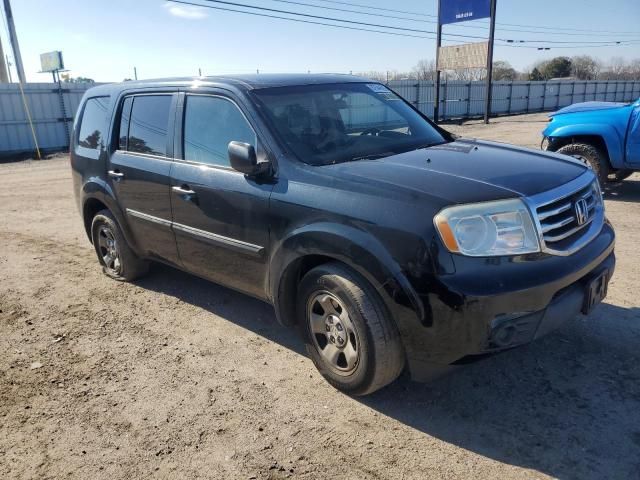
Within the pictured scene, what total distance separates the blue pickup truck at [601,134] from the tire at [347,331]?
19.1 feet

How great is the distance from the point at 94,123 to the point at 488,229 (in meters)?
4.18

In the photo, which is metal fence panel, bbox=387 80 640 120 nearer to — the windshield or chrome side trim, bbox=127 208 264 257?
the windshield

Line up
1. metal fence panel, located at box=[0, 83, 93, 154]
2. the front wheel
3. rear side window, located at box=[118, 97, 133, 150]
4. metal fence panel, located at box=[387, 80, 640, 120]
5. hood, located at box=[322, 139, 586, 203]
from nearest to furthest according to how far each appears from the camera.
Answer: hood, located at box=[322, 139, 586, 203] < rear side window, located at box=[118, 97, 133, 150] < the front wheel < metal fence panel, located at box=[0, 83, 93, 154] < metal fence panel, located at box=[387, 80, 640, 120]

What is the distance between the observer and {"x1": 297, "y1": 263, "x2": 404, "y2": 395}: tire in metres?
2.88

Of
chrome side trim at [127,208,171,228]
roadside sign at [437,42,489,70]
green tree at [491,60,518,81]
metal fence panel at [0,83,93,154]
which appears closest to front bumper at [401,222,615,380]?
chrome side trim at [127,208,171,228]

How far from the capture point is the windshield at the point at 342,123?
3.51 metres

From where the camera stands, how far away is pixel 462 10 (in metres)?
23.3

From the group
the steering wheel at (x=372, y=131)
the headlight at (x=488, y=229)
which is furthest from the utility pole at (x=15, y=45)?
the headlight at (x=488, y=229)

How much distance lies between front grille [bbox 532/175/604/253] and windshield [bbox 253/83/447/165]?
43.9 inches

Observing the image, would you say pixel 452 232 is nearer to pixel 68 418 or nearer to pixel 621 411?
pixel 621 411

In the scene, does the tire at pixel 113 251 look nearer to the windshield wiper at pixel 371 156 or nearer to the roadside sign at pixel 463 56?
the windshield wiper at pixel 371 156

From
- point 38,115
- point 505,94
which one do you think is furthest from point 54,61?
point 505,94

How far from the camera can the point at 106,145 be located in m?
4.95

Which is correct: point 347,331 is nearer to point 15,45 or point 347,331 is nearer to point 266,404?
point 266,404
